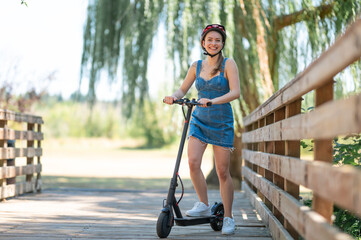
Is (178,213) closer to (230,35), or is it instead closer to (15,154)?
(15,154)

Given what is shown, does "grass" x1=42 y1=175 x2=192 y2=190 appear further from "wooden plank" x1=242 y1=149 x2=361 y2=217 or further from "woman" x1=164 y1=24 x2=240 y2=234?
"wooden plank" x1=242 y1=149 x2=361 y2=217

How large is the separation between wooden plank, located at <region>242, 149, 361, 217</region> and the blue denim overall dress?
84cm

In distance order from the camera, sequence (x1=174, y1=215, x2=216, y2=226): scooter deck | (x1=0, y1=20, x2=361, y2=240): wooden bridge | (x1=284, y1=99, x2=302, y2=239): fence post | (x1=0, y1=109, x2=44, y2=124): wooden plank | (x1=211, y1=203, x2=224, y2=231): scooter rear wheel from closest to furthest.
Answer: (x1=0, y1=20, x2=361, y2=240): wooden bridge
(x1=284, y1=99, x2=302, y2=239): fence post
(x1=174, y1=215, x2=216, y2=226): scooter deck
(x1=211, y1=203, x2=224, y2=231): scooter rear wheel
(x1=0, y1=109, x2=44, y2=124): wooden plank

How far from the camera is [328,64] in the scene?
197 centimetres

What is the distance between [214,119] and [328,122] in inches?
73.1

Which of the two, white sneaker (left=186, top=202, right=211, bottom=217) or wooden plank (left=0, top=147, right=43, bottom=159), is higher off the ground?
wooden plank (left=0, top=147, right=43, bottom=159)

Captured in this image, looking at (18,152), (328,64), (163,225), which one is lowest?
(163,225)

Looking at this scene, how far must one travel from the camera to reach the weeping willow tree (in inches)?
268

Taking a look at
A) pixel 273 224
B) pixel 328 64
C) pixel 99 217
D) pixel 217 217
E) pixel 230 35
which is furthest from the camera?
pixel 230 35

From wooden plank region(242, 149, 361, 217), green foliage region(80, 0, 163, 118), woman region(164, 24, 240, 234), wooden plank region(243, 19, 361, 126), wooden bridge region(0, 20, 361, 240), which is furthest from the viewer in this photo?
green foliage region(80, 0, 163, 118)

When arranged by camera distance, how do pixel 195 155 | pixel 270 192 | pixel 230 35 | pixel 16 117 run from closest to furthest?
pixel 270 192 → pixel 195 155 → pixel 16 117 → pixel 230 35

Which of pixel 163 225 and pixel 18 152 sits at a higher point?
pixel 18 152

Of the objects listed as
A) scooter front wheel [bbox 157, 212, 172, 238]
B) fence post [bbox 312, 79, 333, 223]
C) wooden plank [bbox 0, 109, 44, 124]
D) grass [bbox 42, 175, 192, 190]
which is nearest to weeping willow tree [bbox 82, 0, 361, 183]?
wooden plank [bbox 0, 109, 44, 124]

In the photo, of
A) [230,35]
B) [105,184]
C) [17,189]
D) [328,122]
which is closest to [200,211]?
[328,122]
